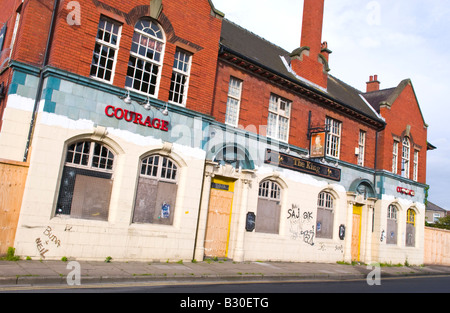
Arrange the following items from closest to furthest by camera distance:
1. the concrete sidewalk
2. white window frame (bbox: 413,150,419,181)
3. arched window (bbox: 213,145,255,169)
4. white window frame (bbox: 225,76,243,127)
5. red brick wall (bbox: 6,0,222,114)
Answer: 1. the concrete sidewalk
2. red brick wall (bbox: 6,0,222,114)
3. arched window (bbox: 213,145,255,169)
4. white window frame (bbox: 225,76,243,127)
5. white window frame (bbox: 413,150,419,181)

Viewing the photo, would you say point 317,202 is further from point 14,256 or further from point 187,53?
point 14,256

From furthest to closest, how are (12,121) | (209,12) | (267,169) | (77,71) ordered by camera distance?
(267,169), (209,12), (77,71), (12,121)

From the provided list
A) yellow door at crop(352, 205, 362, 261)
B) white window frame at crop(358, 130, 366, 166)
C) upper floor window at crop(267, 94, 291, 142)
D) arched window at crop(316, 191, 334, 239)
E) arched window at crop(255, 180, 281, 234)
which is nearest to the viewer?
arched window at crop(255, 180, 281, 234)

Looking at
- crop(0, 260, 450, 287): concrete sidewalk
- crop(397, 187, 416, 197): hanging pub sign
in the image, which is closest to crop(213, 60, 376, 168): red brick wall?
crop(397, 187, 416, 197): hanging pub sign

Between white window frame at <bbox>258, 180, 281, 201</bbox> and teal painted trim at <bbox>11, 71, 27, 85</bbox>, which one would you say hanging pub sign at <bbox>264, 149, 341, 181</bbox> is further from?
teal painted trim at <bbox>11, 71, 27, 85</bbox>

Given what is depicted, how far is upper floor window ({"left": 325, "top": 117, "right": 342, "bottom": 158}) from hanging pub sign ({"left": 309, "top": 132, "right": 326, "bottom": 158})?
1.93m

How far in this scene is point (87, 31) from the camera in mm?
10938

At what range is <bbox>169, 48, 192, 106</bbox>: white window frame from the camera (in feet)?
42.5

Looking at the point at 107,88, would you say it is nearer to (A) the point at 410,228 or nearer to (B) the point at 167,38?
(B) the point at 167,38

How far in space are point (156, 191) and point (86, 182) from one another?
2325 millimetres

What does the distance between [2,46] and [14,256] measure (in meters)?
7.63

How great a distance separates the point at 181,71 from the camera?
42.9 feet

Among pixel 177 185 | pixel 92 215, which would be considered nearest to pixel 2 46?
pixel 92 215

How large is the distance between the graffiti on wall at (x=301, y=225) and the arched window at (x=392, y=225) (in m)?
6.63
